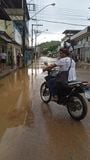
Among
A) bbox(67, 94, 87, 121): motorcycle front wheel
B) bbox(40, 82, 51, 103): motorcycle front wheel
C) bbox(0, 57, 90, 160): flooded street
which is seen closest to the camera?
bbox(0, 57, 90, 160): flooded street

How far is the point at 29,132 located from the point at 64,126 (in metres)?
1.00

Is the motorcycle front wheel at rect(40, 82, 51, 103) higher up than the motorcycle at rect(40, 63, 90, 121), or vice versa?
the motorcycle at rect(40, 63, 90, 121)

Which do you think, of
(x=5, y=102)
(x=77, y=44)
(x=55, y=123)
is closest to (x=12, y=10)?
(x=77, y=44)

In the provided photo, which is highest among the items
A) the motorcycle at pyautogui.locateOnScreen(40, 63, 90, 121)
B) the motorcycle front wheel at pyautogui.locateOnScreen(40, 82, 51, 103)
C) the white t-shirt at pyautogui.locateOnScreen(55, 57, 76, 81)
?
the white t-shirt at pyautogui.locateOnScreen(55, 57, 76, 81)

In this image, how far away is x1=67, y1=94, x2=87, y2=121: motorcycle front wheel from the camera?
8578 millimetres

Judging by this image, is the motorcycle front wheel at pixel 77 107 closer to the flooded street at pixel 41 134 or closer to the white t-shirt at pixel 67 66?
the flooded street at pixel 41 134

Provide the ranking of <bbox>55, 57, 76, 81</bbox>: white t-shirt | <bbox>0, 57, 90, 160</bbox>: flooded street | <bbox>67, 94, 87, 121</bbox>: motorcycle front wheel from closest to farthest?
<bbox>0, 57, 90, 160</bbox>: flooded street, <bbox>67, 94, 87, 121</bbox>: motorcycle front wheel, <bbox>55, 57, 76, 81</bbox>: white t-shirt

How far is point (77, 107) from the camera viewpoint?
8820mm

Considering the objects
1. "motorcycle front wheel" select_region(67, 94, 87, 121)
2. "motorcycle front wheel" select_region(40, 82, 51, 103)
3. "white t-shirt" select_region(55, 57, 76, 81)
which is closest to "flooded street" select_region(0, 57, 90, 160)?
"motorcycle front wheel" select_region(67, 94, 87, 121)

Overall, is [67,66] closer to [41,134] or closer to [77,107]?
[77,107]

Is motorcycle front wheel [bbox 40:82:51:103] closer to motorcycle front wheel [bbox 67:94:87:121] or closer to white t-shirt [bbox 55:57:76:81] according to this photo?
white t-shirt [bbox 55:57:76:81]

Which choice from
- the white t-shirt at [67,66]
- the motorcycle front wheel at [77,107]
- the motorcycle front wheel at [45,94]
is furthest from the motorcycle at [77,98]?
the motorcycle front wheel at [45,94]

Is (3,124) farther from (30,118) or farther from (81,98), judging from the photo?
(81,98)

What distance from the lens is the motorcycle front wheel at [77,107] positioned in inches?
338
